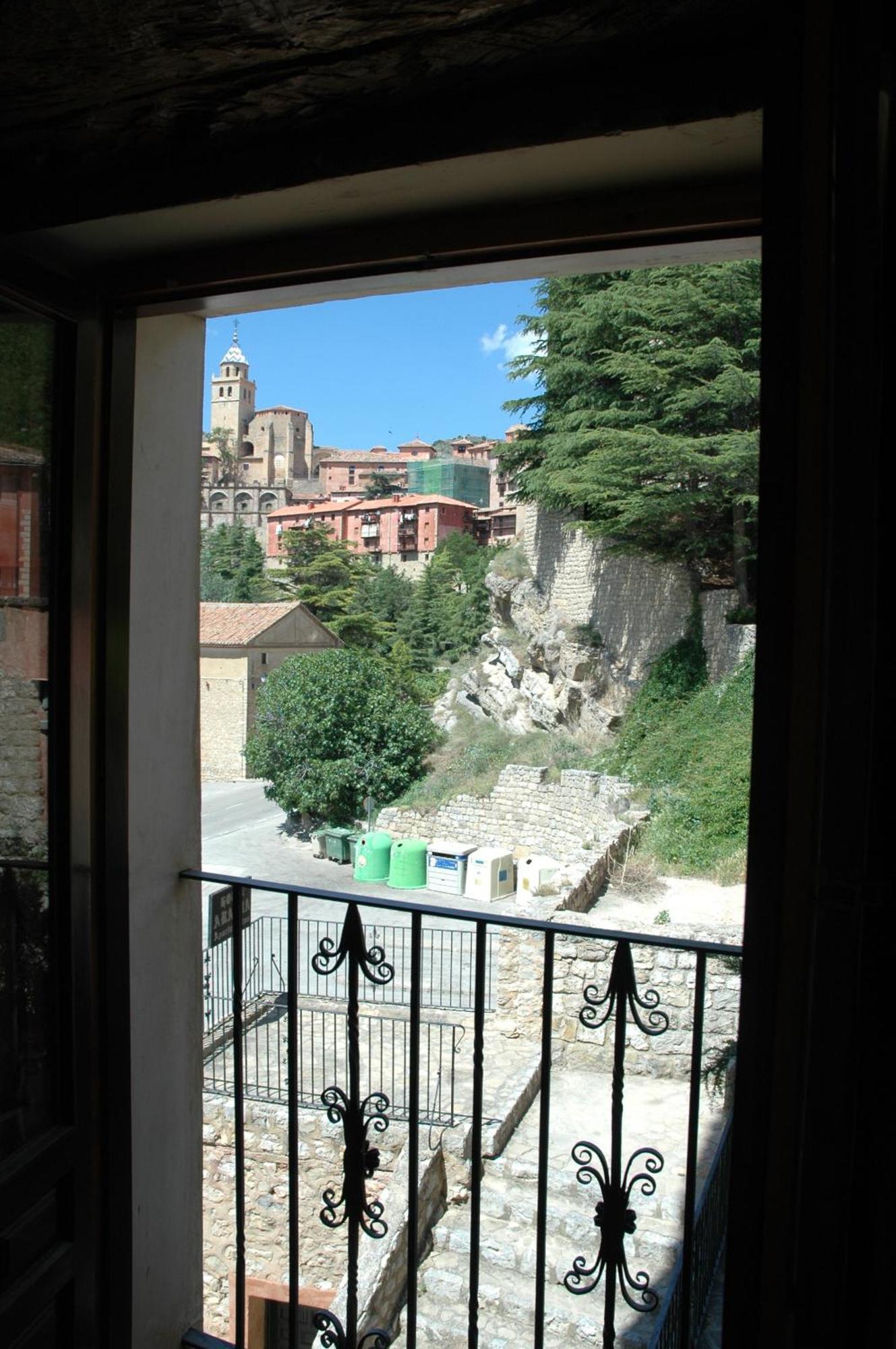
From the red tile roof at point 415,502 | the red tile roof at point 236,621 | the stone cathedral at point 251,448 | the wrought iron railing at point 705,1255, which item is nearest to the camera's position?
the wrought iron railing at point 705,1255

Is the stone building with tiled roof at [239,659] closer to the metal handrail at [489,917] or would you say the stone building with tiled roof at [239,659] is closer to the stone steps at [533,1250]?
the stone steps at [533,1250]

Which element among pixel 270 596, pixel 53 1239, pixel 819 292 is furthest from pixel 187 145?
pixel 270 596

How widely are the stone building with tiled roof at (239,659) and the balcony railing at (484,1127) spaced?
3.63 metres

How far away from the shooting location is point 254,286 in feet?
3.82

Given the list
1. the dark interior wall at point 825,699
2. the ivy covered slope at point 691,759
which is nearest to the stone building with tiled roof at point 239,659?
the ivy covered slope at point 691,759

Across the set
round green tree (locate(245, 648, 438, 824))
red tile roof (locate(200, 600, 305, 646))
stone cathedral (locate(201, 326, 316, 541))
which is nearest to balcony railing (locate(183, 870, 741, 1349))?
red tile roof (locate(200, 600, 305, 646))

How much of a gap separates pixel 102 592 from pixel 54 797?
28 centimetres

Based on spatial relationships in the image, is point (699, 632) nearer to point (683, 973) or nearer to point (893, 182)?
point (683, 973)

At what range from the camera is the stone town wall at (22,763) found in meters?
1.14

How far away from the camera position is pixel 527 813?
547 inches

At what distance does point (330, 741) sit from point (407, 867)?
2.58 m

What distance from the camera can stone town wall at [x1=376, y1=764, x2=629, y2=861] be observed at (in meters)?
13.4

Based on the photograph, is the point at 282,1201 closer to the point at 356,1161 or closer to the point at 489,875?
the point at 356,1161

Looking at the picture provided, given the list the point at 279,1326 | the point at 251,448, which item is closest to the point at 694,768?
the point at 279,1326
